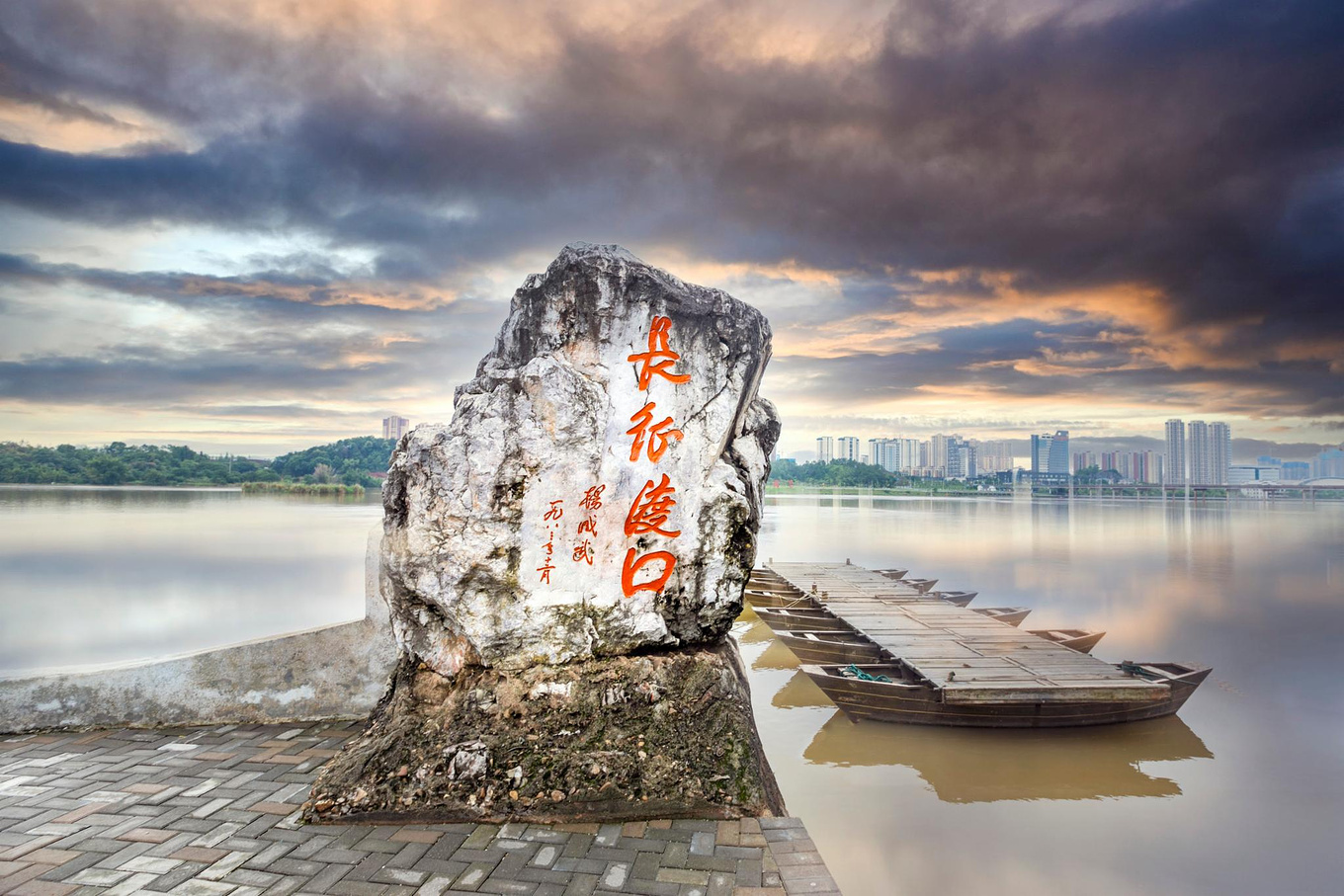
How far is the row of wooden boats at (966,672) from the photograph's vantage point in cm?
623

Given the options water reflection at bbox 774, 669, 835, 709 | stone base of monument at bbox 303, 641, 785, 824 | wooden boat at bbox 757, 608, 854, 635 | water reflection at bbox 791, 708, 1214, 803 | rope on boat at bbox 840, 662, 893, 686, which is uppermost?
stone base of monument at bbox 303, 641, 785, 824

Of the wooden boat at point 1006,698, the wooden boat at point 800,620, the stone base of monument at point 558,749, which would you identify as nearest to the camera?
the stone base of monument at point 558,749

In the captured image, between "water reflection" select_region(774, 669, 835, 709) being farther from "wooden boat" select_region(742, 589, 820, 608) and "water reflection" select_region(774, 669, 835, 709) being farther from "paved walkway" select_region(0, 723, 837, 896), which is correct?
"paved walkway" select_region(0, 723, 837, 896)

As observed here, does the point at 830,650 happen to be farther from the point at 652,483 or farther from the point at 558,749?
the point at 558,749

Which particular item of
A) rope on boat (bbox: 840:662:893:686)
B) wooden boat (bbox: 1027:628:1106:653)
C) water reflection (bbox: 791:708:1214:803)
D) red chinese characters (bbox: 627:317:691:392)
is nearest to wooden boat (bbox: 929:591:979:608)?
wooden boat (bbox: 1027:628:1106:653)

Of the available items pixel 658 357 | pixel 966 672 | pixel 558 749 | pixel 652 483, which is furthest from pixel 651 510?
pixel 966 672

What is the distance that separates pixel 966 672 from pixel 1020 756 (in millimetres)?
834

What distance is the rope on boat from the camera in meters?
6.72

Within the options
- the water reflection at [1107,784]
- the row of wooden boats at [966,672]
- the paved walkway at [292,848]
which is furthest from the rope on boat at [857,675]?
the paved walkway at [292,848]

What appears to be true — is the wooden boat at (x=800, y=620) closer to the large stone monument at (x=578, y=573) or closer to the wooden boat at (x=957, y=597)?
the wooden boat at (x=957, y=597)

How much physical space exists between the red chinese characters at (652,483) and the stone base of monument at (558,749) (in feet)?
1.56

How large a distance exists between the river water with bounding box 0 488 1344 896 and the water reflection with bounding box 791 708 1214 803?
21mm

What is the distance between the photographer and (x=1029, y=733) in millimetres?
6422

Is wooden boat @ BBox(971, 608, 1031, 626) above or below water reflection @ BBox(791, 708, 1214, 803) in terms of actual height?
above
